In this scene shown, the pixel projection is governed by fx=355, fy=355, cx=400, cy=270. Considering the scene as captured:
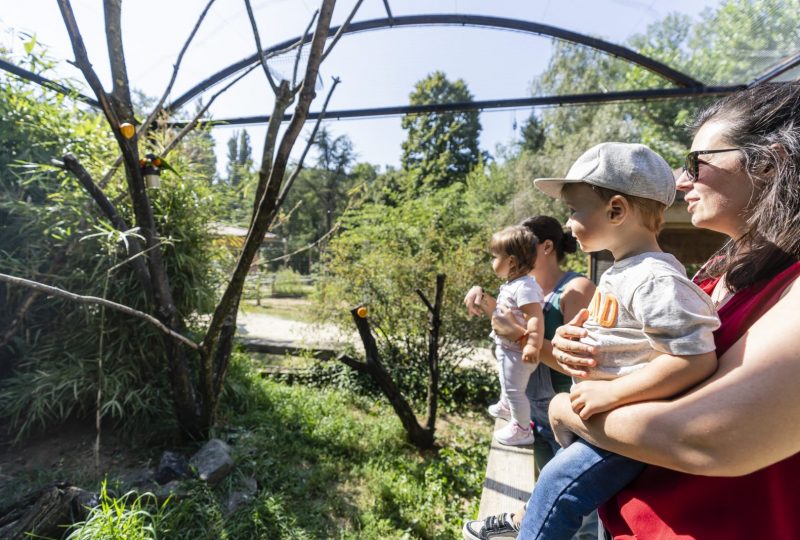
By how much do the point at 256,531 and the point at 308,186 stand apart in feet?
78.0

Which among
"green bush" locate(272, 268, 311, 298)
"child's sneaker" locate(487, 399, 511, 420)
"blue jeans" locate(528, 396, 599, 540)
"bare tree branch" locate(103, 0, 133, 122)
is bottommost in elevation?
"green bush" locate(272, 268, 311, 298)

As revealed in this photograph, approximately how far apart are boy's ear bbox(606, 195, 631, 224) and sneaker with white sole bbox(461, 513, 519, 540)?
4.12 ft

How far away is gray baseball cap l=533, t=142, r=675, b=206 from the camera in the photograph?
38.6 inches

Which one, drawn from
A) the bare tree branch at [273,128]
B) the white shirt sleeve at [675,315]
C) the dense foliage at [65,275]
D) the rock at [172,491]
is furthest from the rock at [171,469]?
the white shirt sleeve at [675,315]

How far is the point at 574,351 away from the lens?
96 centimetres

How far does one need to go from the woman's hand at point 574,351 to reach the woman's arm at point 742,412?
0.87 ft

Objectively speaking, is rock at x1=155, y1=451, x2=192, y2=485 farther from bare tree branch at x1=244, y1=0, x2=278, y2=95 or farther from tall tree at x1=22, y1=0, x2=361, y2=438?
bare tree branch at x1=244, y1=0, x2=278, y2=95

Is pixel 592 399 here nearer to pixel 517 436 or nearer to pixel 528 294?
pixel 528 294

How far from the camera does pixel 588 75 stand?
46.2ft

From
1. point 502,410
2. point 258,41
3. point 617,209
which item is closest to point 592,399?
point 617,209

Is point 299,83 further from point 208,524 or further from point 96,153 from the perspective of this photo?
point 208,524

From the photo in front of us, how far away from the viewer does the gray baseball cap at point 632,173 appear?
3.22 feet

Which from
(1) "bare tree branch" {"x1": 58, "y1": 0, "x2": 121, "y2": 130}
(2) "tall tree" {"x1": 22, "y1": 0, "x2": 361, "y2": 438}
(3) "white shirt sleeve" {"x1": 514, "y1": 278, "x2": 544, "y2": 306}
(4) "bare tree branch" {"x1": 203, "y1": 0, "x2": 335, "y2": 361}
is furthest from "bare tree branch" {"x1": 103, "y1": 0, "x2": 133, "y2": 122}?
(3) "white shirt sleeve" {"x1": 514, "y1": 278, "x2": 544, "y2": 306}

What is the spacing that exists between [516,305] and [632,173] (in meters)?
0.98
